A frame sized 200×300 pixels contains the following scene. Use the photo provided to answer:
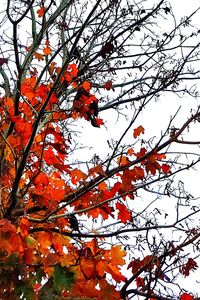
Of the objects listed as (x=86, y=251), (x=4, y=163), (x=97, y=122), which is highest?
(x=97, y=122)

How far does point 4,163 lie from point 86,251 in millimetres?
1368

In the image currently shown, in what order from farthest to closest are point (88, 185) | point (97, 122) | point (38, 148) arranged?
point (97, 122), point (38, 148), point (88, 185)

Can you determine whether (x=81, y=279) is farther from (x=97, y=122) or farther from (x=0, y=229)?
(x=97, y=122)

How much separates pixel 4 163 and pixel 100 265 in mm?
1526

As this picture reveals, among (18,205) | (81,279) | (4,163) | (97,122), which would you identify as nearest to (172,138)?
(81,279)

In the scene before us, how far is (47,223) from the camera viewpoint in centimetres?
418

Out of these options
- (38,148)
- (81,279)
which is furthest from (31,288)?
(38,148)

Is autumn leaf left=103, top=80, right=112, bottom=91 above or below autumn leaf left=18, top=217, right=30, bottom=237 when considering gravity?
above

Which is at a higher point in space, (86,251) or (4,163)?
(4,163)

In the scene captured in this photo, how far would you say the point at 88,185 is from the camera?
13.0ft

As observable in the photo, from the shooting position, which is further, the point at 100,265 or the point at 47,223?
the point at 47,223

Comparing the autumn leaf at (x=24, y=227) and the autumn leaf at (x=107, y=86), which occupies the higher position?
the autumn leaf at (x=107, y=86)

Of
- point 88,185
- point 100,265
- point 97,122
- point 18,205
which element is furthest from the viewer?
point 97,122

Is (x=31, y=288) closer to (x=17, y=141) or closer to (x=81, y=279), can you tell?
(x=81, y=279)
